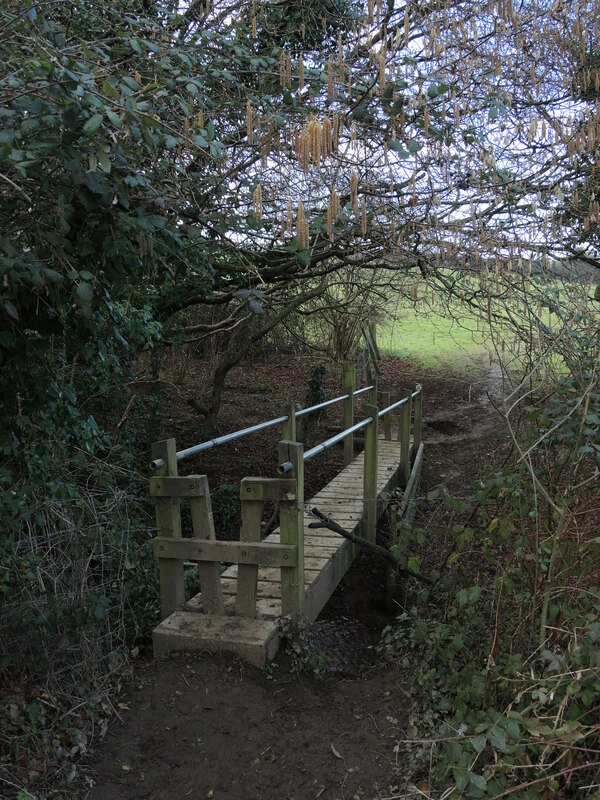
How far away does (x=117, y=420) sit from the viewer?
7.63 meters

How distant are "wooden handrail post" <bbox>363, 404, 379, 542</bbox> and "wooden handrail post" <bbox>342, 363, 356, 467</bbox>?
1.68 m

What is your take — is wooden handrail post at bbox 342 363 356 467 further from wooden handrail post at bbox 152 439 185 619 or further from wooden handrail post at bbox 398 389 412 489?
wooden handrail post at bbox 152 439 185 619

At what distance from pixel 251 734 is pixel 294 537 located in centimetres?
103

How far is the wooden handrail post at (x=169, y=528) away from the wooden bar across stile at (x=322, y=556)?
0.37 ft

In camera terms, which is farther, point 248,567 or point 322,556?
point 322,556

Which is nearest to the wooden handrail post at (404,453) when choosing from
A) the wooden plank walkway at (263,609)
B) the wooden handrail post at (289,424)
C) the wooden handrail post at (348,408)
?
the wooden handrail post at (348,408)

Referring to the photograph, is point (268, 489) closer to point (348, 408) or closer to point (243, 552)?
point (243, 552)

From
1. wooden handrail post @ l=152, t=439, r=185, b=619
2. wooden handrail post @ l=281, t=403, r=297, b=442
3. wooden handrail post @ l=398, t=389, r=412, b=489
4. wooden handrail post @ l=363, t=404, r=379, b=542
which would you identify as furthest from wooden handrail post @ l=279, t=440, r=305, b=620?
wooden handrail post @ l=398, t=389, r=412, b=489

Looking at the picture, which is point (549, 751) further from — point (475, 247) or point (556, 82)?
point (556, 82)

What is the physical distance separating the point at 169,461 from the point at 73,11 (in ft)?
12.4

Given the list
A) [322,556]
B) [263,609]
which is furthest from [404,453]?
[263,609]

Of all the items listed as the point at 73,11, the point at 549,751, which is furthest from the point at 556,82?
the point at 549,751

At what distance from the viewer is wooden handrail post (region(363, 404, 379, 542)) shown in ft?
19.9

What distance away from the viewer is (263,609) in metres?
3.80
